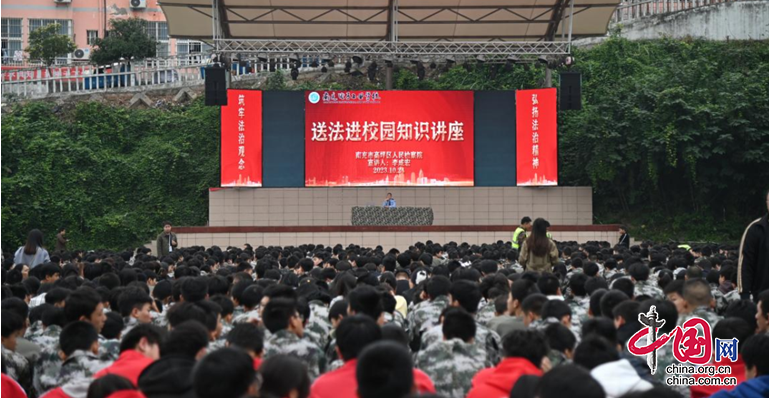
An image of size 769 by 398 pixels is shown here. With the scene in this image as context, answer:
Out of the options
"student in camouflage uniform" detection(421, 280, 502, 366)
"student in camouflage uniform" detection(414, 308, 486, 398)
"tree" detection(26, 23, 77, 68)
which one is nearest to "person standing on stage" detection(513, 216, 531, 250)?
"student in camouflage uniform" detection(421, 280, 502, 366)

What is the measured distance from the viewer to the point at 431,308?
279 inches

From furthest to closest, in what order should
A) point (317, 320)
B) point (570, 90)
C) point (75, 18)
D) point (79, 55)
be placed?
point (75, 18)
point (79, 55)
point (570, 90)
point (317, 320)

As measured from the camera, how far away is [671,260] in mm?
11195

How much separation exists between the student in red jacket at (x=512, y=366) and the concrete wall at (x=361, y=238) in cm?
1639

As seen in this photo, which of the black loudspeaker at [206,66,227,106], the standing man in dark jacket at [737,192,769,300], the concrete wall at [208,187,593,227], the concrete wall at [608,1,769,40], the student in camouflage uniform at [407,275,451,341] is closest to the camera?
the student in camouflage uniform at [407,275,451,341]

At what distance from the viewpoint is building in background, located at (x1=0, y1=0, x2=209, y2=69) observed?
1416 inches

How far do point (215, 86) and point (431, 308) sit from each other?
14575 mm

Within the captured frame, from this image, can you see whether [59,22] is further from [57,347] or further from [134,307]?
[57,347]

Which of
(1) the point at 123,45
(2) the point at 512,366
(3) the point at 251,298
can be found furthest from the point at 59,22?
(2) the point at 512,366

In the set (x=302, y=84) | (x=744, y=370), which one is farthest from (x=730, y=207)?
(x=744, y=370)

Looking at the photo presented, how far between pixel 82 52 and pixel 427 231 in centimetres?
1728

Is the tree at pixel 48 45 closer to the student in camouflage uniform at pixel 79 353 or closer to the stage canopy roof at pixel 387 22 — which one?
the stage canopy roof at pixel 387 22

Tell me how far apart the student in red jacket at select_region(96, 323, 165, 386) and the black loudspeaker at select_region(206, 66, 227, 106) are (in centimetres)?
1564

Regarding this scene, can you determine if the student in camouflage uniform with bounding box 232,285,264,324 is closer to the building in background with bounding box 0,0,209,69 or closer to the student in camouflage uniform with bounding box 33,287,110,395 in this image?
the student in camouflage uniform with bounding box 33,287,110,395
